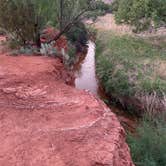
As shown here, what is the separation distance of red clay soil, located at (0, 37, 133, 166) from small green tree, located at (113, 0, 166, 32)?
29.5 feet

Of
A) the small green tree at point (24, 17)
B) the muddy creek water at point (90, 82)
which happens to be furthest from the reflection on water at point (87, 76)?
the small green tree at point (24, 17)

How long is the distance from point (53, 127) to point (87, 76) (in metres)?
11.3

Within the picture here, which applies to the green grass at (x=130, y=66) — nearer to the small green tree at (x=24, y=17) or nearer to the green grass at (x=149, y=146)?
the small green tree at (x=24, y=17)

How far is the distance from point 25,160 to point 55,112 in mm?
2177

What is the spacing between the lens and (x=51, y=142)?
738 centimetres

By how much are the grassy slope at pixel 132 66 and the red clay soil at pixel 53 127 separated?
3.79 meters

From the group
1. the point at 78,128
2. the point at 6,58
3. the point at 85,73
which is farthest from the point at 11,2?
the point at 78,128

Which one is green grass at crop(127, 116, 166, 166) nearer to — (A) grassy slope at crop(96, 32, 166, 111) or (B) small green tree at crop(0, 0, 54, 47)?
(A) grassy slope at crop(96, 32, 166, 111)

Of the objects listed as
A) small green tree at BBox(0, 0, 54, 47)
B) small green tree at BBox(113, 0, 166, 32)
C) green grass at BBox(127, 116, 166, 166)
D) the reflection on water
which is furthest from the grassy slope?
green grass at BBox(127, 116, 166, 166)

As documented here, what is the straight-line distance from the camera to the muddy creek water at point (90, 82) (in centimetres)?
1356

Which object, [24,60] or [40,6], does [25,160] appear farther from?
[40,6]

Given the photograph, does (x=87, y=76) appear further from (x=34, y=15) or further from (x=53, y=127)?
(x=53, y=127)

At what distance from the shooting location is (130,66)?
15977 mm

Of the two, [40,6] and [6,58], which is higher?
[40,6]
